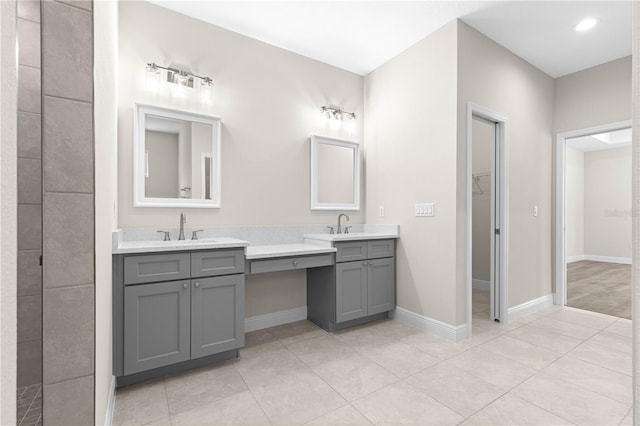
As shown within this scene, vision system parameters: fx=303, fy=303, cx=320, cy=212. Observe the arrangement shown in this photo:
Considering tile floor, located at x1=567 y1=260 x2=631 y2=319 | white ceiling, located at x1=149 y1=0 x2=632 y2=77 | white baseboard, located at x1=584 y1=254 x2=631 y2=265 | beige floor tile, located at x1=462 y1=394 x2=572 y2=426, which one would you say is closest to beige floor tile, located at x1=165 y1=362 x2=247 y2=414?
beige floor tile, located at x1=462 y1=394 x2=572 y2=426

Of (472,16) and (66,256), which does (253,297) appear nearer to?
(66,256)

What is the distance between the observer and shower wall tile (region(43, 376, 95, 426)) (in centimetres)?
108

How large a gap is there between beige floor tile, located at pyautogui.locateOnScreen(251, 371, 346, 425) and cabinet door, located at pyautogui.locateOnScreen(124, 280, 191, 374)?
→ 619mm

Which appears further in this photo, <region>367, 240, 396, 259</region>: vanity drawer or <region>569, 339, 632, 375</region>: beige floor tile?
<region>367, 240, 396, 259</region>: vanity drawer

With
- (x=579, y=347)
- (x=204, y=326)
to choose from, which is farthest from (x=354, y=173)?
(x=579, y=347)

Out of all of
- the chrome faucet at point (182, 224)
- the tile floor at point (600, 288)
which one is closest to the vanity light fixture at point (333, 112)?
the chrome faucet at point (182, 224)

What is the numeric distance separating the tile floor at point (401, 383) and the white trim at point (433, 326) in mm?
67

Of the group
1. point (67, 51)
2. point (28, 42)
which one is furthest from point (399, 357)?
point (28, 42)

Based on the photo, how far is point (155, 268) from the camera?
198cm

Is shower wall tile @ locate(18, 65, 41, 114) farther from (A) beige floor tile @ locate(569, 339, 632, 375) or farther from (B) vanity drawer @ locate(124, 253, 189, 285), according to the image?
(A) beige floor tile @ locate(569, 339, 632, 375)

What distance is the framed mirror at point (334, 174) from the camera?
3.30 meters

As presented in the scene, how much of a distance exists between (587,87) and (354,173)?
2.90 m

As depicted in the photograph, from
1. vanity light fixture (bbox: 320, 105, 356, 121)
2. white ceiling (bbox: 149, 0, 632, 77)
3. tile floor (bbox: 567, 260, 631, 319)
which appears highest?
white ceiling (bbox: 149, 0, 632, 77)

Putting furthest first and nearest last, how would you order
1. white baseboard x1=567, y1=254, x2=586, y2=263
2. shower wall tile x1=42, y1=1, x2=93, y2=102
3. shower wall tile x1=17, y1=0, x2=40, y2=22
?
1. white baseboard x1=567, y1=254, x2=586, y2=263
2. shower wall tile x1=17, y1=0, x2=40, y2=22
3. shower wall tile x1=42, y1=1, x2=93, y2=102
